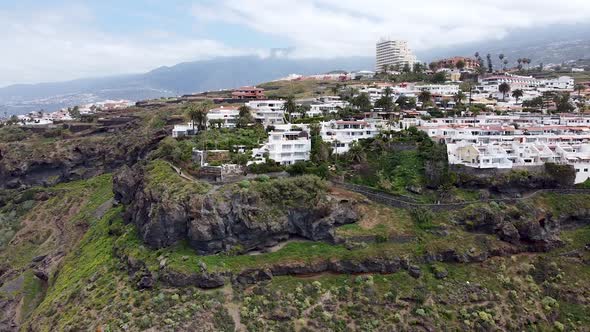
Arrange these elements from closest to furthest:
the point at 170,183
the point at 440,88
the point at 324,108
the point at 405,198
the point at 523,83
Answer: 1. the point at 170,183
2. the point at 405,198
3. the point at 324,108
4. the point at 440,88
5. the point at 523,83

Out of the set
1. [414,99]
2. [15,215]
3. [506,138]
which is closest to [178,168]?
[15,215]

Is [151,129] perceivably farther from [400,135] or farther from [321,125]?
[400,135]

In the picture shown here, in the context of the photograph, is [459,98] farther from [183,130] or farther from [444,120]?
[183,130]

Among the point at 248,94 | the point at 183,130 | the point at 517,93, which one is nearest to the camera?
the point at 183,130

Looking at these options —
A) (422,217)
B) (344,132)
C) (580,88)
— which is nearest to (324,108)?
(344,132)

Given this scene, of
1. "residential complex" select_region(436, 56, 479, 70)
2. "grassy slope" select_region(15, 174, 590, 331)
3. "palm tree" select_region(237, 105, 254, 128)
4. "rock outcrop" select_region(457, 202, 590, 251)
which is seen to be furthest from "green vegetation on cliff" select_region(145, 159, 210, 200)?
"residential complex" select_region(436, 56, 479, 70)

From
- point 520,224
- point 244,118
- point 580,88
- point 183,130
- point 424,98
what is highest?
point 580,88
